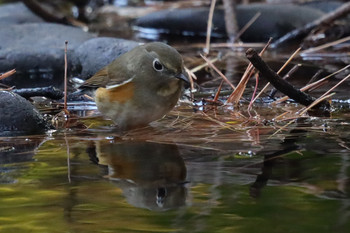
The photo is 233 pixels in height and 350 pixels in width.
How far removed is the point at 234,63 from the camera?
6641 mm

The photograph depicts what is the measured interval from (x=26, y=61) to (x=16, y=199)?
4.02 meters

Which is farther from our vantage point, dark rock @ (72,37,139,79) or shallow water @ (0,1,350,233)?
dark rock @ (72,37,139,79)

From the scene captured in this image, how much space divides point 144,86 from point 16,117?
81cm

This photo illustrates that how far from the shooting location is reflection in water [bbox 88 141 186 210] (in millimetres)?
2666

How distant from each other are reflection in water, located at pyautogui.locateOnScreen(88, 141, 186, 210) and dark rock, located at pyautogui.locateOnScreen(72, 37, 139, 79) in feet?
7.56

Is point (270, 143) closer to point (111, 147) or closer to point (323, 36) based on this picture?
point (111, 147)

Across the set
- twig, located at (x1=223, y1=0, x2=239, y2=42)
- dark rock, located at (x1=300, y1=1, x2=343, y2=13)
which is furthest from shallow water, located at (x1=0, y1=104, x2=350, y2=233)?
dark rock, located at (x1=300, y1=1, x2=343, y2=13)

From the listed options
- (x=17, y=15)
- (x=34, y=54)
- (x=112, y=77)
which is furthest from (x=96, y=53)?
(x=17, y=15)

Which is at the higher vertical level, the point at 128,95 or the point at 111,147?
the point at 128,95

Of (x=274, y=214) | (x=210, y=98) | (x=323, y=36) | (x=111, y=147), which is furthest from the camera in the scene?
(x=323, y=36)

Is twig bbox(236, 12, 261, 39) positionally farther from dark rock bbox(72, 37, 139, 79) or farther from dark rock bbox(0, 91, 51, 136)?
dark rock bbox(0, 91, 51, 136)

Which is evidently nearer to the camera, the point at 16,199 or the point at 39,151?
the point at 16,199

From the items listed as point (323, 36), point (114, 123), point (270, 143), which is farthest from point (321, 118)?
point (323, 36)

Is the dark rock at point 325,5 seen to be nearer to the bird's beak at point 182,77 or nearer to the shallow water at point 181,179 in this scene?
the shallow water at point 181,179
